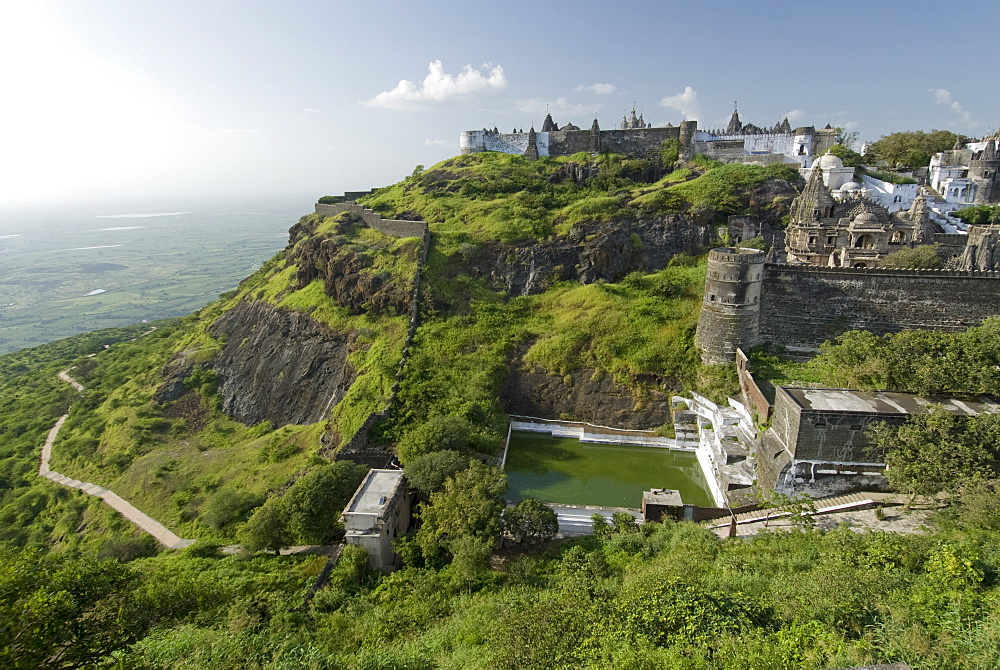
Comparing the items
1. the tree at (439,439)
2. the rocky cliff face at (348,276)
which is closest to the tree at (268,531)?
the tree at (439,439)

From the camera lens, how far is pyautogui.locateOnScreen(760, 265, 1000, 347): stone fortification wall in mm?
23406

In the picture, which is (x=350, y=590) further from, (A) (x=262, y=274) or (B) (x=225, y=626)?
(A) (x=262, y=274)

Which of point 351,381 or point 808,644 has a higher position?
point 808,644

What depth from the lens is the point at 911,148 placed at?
161 ft

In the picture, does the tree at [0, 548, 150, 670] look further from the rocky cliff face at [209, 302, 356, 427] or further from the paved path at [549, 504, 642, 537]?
the rocky cliff face at [209, 302, 356, 427]

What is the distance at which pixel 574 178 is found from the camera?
146 ft

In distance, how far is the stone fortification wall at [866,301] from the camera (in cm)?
2341

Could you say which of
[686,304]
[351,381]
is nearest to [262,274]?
[351,381]

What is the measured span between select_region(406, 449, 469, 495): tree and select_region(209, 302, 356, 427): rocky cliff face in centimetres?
1139

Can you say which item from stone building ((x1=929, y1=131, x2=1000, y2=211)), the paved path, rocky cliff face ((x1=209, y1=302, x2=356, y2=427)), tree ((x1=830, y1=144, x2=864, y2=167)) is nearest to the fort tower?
the paved path

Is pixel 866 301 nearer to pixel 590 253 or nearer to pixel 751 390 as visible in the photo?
pixel 751 390

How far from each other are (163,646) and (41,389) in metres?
43.3

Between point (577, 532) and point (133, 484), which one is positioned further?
point (133, 484)

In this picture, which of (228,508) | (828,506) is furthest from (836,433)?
(228,508)
